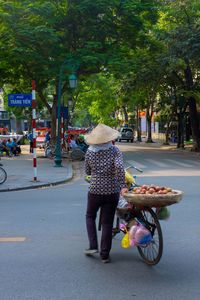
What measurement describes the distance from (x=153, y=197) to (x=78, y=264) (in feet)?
4.22

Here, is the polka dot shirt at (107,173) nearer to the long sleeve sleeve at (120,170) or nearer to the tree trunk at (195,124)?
the long sleeve sleeve at (120,170)

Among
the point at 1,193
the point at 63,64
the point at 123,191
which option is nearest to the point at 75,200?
the point at 1,193

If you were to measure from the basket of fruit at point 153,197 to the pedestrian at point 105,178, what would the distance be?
31 cm

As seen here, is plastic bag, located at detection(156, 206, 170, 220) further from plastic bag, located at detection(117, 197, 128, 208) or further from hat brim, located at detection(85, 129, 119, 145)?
hat brim, located at detection(85, 129, 119, 145)

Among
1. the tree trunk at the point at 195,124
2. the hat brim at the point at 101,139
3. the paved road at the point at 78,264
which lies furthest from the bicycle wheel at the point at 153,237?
the tree trunk at the point at 195,124

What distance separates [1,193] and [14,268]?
758cm

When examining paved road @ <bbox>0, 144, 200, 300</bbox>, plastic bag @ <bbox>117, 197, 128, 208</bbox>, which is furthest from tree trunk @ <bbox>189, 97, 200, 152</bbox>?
plastic bag @ <bbox>117, 197, 128, 208</bbox>

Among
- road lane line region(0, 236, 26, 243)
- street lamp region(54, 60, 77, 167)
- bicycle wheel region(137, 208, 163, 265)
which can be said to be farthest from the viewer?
street lamp region(54, 60, 77, 167)

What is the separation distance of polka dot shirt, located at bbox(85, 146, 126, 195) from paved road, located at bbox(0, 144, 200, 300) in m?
0.91

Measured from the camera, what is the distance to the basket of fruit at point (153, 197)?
5615mm

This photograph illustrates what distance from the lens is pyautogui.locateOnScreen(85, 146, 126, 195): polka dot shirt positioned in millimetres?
6082

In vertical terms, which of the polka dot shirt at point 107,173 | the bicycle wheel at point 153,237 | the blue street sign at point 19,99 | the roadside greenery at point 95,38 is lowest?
the bicycle wheel at point 153,237

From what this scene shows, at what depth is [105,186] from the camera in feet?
20.0

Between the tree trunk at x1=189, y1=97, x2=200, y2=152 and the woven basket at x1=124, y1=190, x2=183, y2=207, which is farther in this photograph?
the tree trunk at x1=189, y1=97, x2=200, y2=152
